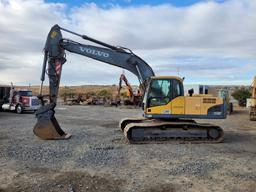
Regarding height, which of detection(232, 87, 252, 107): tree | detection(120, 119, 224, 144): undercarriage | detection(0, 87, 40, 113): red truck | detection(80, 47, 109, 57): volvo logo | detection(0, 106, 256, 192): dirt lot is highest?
detection(80, 47, 109, 57): volvo logo

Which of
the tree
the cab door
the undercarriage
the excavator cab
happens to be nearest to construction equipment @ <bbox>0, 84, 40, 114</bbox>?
the undercarriage

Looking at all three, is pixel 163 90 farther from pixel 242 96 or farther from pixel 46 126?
pixel 242 96

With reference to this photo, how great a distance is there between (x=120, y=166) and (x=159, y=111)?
4.82 metres

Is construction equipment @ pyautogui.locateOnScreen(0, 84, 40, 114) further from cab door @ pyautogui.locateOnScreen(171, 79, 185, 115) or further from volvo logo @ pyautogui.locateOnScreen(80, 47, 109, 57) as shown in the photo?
cab door @ pyautogui.locateOnScreen(171, 79, 185, 115)

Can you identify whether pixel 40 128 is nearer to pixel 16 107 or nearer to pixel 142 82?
pixel 142 82

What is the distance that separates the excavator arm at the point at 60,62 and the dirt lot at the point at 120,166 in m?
0.68

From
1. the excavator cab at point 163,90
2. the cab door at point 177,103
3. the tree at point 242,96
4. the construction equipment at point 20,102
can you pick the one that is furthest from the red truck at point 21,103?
the tree at point 242,96

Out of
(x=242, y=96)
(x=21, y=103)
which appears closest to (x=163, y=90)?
(x=21, y=103)

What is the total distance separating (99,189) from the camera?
22.9ft

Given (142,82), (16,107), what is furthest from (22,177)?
(16,107)

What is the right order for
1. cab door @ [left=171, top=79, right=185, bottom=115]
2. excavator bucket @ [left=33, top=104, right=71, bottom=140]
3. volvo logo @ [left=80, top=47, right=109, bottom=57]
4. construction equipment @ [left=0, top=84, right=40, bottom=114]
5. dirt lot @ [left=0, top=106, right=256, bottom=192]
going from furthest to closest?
construction equipment @ [left=0, top=84, right=40, bottom=114], volvo logo @ [left=80, top=47, right=109, bottom=57], cab door @ [left=171, top=79, right=185, bottom=115], excavator bucket @ [left=33, top=104, right=71, bottom=140], dirt lot @ [left=0, top=106, right=256, bottom=192]

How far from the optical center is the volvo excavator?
13.1 m

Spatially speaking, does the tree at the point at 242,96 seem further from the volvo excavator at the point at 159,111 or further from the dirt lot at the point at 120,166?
the dirt lot at the point at 120,166

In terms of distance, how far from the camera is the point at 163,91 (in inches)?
531
